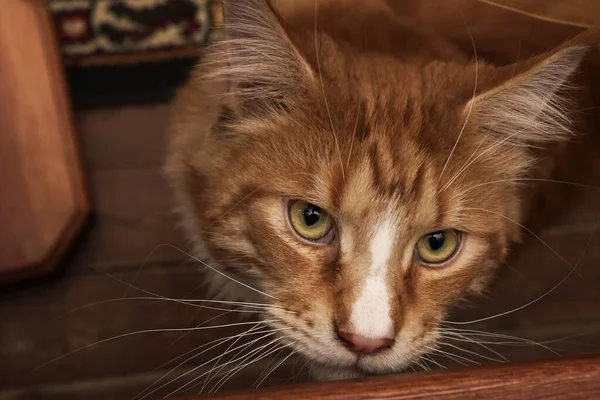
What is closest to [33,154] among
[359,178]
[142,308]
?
[142,308]

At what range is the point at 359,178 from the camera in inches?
36.1

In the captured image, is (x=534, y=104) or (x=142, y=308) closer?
(x=534, y=104)

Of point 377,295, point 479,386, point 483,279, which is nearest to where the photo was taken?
point 479,386

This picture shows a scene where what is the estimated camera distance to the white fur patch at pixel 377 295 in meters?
0.87

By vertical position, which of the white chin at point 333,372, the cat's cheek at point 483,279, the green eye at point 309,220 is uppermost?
the green eye at point 309,220

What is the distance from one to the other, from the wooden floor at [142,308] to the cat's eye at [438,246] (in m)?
0.46

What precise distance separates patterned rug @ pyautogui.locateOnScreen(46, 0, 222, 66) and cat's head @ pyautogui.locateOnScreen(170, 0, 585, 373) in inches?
32.6

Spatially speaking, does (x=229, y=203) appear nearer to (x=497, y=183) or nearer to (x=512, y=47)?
(x=497, y=183)

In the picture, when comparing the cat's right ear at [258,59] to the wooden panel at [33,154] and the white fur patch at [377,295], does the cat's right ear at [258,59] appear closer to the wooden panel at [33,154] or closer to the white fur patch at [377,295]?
the white fur patch at [377,295]

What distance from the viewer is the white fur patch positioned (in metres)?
0.87

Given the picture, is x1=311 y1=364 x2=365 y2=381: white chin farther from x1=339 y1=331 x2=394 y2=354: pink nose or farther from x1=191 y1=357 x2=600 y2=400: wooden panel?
x1=191 y1=357 x2=600 y2=400: wooden panel

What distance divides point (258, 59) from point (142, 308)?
86cm

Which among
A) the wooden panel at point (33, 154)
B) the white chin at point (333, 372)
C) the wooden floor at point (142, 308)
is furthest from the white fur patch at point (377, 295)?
the wooden panel at point (33, 154)

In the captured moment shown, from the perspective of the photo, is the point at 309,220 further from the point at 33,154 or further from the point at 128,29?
the point at 128,29
